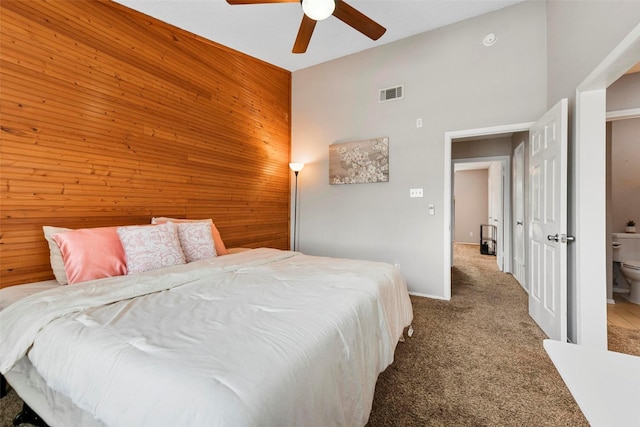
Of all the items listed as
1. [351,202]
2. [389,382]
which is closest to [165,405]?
[389,382]

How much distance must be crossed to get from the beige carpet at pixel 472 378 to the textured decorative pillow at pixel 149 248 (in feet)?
3.13

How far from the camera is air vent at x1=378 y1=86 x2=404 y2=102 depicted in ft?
11.6

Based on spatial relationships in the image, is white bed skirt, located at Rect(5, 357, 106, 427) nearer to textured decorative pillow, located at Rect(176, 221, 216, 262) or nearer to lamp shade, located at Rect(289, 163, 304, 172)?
textured decorative pillow, located at Rect(176, 221, 216, 262)

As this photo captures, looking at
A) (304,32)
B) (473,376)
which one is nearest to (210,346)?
(473,376)

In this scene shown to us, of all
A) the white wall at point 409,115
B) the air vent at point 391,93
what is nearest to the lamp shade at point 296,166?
the white wall at point 409,115

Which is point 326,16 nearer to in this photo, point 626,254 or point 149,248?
point 149,248

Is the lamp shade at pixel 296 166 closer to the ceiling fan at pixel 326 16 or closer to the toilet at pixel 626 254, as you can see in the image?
the ceiling fan at pixel 326 16

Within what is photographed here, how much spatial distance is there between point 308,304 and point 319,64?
391cm

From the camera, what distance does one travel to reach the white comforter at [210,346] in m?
0.73

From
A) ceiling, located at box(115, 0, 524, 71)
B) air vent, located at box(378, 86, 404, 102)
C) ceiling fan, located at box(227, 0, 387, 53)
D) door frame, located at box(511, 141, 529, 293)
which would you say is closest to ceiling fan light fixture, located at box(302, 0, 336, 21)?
ceiling fan, located at box(227, 0, 387, 53)

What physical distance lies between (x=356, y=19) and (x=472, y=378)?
2797mm

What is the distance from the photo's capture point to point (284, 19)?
117 inches

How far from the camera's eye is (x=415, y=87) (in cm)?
344

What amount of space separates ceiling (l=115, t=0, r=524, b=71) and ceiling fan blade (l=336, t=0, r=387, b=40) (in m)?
0.68
